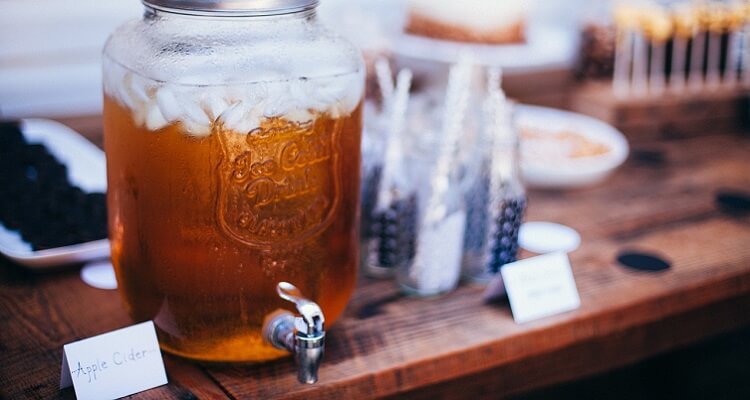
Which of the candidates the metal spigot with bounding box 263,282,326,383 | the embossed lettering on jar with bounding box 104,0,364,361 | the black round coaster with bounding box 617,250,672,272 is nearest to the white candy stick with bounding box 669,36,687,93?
the black round coaster with bounding box 617,250,672,272

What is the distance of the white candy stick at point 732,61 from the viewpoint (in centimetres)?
200

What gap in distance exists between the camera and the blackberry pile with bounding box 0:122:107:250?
101cm

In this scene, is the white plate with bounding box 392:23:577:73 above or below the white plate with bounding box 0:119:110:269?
above

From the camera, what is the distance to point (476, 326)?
0.96 m

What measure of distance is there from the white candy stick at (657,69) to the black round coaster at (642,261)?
0.85 m

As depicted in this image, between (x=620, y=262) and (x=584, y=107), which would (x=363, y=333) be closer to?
(x=620, y=262)

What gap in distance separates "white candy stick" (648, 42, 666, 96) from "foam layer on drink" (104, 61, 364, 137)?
4.57 feet

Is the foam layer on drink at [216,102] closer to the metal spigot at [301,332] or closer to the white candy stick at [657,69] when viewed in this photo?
the metal spigot at [301,332]

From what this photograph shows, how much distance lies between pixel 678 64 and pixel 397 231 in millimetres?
1258

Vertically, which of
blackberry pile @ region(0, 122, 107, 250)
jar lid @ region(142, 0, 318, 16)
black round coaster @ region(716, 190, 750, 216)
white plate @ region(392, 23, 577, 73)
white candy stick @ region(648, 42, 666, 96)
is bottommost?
black round coaster @ region(716, 190, 750, 216)

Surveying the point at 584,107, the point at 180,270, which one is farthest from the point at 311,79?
the point at 584,107

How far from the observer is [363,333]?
930 millimetres

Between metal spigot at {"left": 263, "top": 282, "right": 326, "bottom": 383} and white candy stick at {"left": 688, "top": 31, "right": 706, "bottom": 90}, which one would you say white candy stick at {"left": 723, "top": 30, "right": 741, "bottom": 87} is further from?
metal spigot at {"left": 263, "top": 282, "right": 326, "bottom": 383}

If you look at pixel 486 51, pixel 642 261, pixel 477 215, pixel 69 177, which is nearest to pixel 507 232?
pixel 477 215
